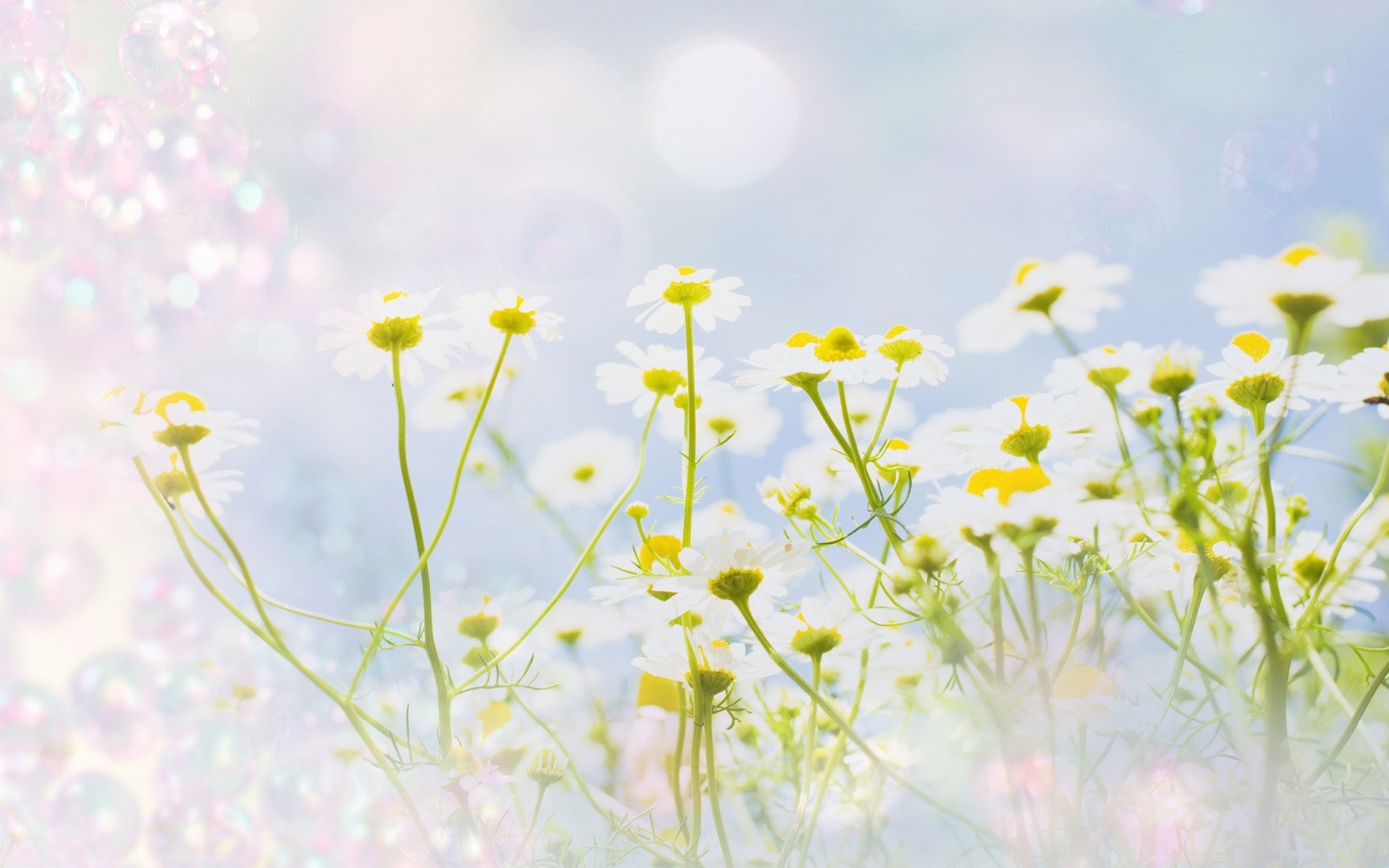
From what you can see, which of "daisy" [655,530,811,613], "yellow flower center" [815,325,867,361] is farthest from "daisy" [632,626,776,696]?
"yellow flower center" [815,325,867,361]

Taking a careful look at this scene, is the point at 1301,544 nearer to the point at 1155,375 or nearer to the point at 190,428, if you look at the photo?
the point at 1155,375

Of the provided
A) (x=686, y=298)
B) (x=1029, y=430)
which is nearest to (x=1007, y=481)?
(x=1029, y=430)

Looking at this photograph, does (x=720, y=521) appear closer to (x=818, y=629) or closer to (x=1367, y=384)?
(x=818, y=629)

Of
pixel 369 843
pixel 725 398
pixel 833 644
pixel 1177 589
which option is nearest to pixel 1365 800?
pixel 1177 589

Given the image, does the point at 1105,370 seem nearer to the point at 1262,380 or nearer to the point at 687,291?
the point at 1262,380

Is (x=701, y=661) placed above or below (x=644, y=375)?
below

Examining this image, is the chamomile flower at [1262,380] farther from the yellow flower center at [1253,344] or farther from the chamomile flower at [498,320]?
the chamomile flower at [498,320]

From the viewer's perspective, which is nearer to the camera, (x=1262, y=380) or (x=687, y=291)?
(x=1262, y=380)
